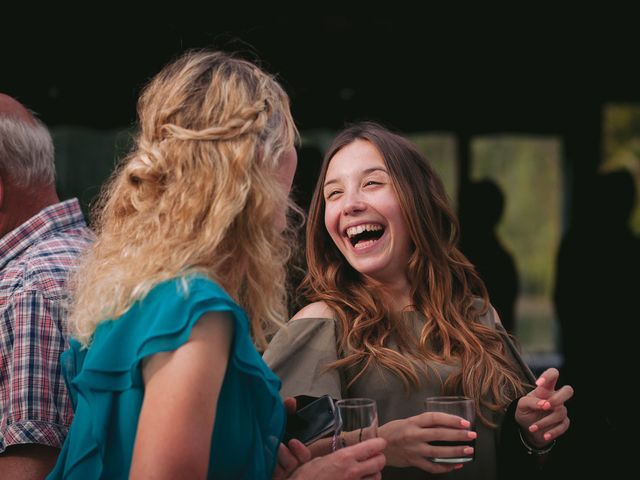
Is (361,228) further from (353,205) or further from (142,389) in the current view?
(142,389)

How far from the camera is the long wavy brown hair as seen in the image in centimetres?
230

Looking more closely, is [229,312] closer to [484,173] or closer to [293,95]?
[293,95]

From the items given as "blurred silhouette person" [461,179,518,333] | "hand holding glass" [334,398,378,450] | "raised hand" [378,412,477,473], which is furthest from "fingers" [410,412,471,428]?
"blurred silhouette person" [461,179,518,333]

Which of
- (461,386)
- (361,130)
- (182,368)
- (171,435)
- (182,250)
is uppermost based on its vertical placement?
(361,130)

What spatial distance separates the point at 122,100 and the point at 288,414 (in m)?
4.64

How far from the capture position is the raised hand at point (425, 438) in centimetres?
194

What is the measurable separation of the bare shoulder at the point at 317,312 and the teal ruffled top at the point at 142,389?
75 cm

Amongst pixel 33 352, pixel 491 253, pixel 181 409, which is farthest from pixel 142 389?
pixel 491 253

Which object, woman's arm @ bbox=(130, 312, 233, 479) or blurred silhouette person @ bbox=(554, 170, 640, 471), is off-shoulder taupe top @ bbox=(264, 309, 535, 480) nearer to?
woman's arm @ bbox=(130, 312, 233, 479)

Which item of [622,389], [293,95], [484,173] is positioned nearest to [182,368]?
[622,389]

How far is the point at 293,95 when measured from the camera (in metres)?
6.16

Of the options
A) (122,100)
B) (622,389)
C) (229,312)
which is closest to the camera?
(229,312)

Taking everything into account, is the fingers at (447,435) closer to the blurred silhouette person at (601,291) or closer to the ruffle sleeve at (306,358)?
the ruffle sleeve at (306,358)

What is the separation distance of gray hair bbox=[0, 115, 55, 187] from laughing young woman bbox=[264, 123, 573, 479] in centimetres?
80
